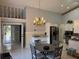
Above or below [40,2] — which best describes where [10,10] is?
below

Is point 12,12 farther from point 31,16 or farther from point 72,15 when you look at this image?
point 72,15

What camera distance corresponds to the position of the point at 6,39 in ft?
36.6

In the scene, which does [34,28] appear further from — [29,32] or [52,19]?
[52,19]

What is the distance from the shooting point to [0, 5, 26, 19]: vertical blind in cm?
867

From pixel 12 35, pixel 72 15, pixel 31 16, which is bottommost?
pixel 12 35

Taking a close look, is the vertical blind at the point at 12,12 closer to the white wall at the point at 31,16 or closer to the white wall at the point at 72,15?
the white wall at the point at 31,16

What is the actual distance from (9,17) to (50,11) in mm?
4084

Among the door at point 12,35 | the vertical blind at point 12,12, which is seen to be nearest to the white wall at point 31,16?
the vertical blind at point 12,12

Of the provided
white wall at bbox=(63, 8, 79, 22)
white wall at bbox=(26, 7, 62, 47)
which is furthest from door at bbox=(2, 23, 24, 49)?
white wall at bbox=(63, 8, 79, 22)

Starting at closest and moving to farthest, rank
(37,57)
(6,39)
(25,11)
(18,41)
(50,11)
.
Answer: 1. (37,57)
2. (25,11)
3. (50,11)
4. (6,39)
5. (18,41)

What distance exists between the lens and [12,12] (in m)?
9.20

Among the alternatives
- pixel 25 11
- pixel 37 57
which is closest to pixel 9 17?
pixel 25 11

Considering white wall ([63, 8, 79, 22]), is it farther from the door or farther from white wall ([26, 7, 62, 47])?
the door

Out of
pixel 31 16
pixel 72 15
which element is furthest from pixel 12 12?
pixel 72 15
